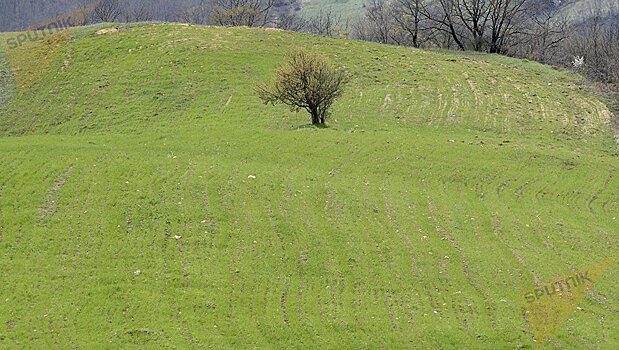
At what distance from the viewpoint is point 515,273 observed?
18.4 meters

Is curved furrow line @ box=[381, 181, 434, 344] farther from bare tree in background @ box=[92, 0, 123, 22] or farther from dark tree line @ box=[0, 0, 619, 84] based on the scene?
bare tree in background @ box=[92, 0, 123, 22]

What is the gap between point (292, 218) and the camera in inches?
850

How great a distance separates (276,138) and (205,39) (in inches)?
961

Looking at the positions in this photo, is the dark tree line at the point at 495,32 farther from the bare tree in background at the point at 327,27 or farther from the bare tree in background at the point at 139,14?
the bare tree in background at the point at 139,14

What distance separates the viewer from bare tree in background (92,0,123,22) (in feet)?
331

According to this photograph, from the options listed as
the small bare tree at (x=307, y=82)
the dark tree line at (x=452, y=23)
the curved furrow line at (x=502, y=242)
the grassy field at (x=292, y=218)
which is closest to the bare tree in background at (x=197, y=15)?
the dark tree line at (x=452, y=23)

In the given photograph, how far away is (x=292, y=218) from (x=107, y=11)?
325ft

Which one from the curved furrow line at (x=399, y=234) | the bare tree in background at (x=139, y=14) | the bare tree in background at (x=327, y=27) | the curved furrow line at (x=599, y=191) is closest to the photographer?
the curved furrow line at (x=399, y=234)

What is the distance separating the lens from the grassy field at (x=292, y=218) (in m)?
15.6

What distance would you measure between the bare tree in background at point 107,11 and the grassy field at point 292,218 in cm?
6705

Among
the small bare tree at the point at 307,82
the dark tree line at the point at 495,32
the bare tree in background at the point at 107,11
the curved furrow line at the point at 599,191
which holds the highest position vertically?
the bare tree in background at the point at 107,11

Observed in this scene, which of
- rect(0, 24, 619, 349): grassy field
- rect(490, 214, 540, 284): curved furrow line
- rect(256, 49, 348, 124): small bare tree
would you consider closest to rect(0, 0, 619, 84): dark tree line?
rect(0, 24, 619, 349): grassy field

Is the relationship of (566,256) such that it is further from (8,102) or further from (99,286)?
(8,102)

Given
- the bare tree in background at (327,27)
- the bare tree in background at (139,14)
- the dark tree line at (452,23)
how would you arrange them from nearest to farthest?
the dark tree line at (452,23), the bare tree in background at (327,27), the bare tree in background at (139,14)
